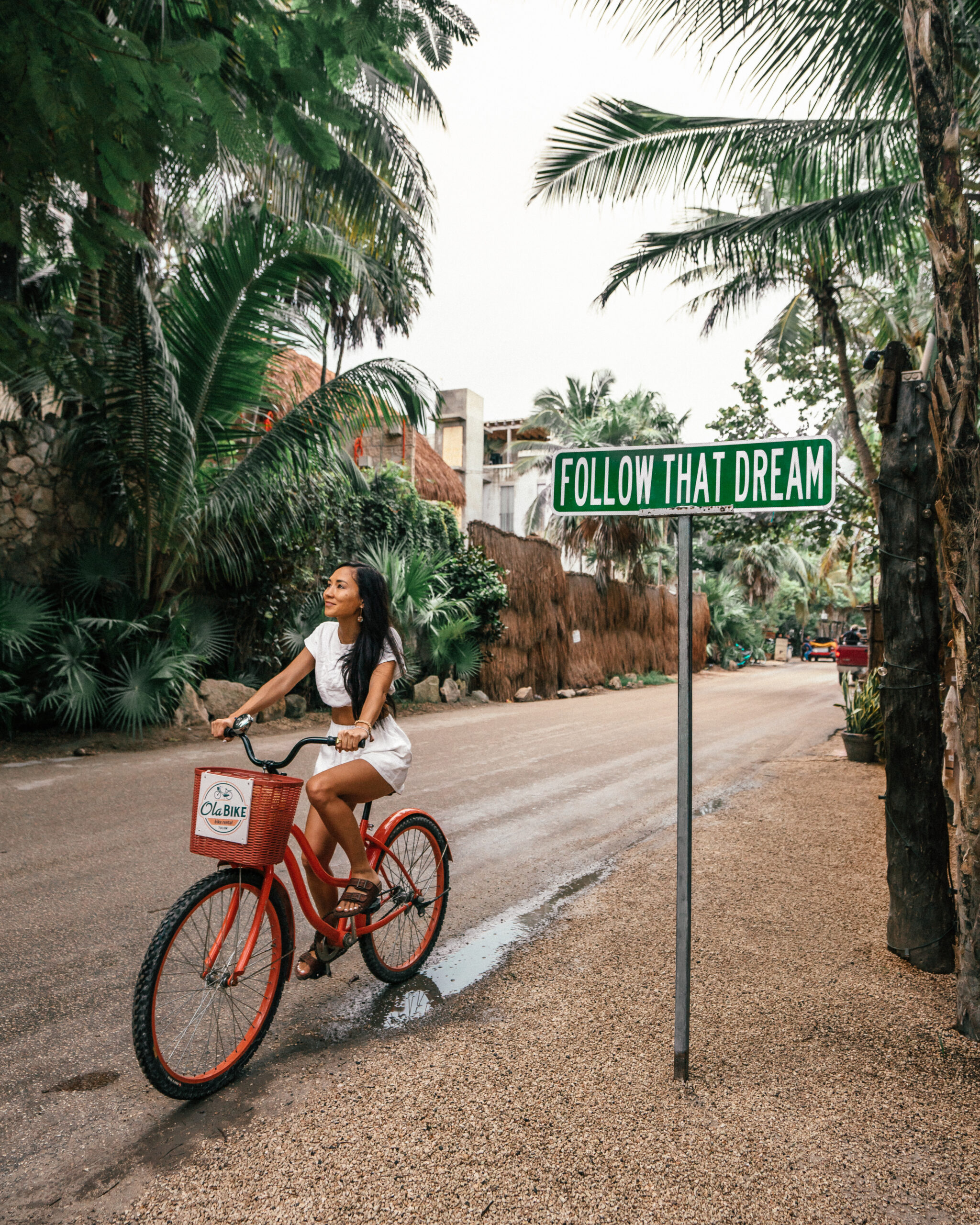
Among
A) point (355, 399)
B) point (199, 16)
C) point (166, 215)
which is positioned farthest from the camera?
point (166, 215)

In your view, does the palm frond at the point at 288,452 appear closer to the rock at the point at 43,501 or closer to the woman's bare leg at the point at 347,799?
the rock at the point at 43,501

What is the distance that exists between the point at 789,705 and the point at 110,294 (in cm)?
1431

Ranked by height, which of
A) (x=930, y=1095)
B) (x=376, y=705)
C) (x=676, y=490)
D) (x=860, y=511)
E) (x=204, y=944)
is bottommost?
(x=930, y=1095)

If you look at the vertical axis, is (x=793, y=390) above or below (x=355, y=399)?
above

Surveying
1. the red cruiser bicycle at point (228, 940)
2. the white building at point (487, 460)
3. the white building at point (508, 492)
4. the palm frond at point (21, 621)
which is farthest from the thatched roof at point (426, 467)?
the red cruiser bicycle at point (228, 940)

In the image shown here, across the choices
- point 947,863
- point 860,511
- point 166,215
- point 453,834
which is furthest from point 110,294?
point 860,511

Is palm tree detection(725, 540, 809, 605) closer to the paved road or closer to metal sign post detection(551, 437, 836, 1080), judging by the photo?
the paved road

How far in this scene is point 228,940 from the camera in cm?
305

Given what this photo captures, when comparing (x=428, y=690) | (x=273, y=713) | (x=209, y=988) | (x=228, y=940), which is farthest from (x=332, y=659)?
(x=428, y=690)

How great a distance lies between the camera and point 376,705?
10.5 ft

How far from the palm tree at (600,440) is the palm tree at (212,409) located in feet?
33.3

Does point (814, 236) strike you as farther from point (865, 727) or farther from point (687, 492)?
point (687, 492)

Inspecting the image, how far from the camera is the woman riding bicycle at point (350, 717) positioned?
3.14 metres

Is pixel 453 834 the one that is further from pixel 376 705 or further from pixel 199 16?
pixel 199 16
